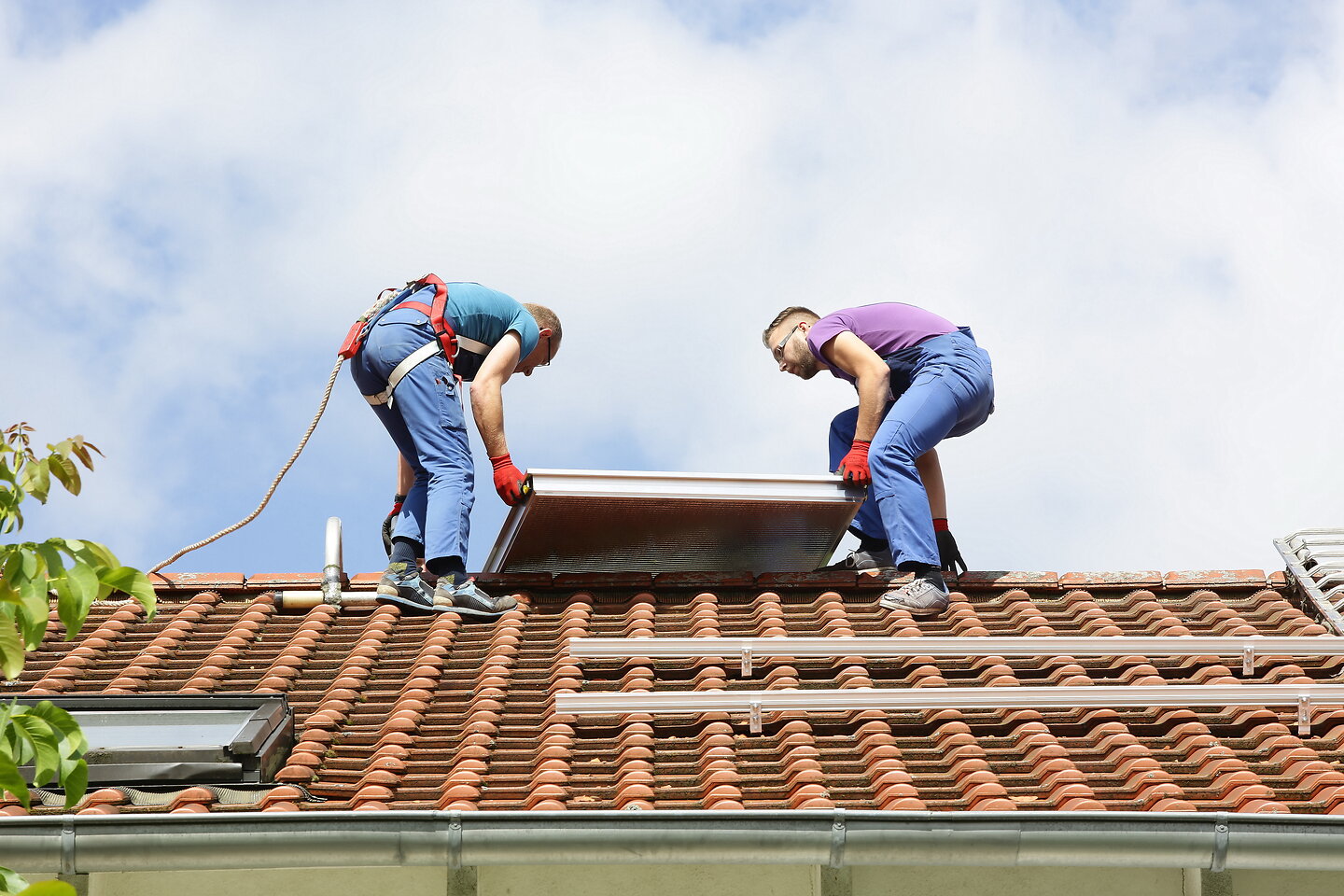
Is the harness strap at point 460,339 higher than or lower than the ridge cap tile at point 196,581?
higher

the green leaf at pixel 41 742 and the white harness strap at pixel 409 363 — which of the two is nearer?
the green leaf at pixel 41 742

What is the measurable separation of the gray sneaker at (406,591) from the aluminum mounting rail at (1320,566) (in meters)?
3.80

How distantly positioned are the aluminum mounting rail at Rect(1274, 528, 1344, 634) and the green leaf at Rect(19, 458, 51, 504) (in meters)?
5.04

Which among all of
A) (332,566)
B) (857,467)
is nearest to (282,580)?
(332,566)

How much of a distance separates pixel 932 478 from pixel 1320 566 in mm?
1853

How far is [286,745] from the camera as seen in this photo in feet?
17.7

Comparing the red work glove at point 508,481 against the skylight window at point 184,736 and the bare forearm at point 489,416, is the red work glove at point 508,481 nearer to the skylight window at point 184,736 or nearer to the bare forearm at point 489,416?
the bare forearm at point 489,416

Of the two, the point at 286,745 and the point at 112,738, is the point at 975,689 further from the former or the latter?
the point at 112,738

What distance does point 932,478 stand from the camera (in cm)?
813

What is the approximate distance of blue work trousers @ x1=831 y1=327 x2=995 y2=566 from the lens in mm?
7297

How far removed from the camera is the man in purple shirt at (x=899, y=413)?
7285 mm

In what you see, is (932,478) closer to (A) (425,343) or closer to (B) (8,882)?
(A) (425,343)

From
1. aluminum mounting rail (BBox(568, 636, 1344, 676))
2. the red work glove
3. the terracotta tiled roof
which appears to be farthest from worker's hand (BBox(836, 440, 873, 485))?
the red work glove

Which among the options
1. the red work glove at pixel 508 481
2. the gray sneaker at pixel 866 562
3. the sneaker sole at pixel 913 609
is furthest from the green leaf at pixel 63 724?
the gray sneaker at pixel 866 562
